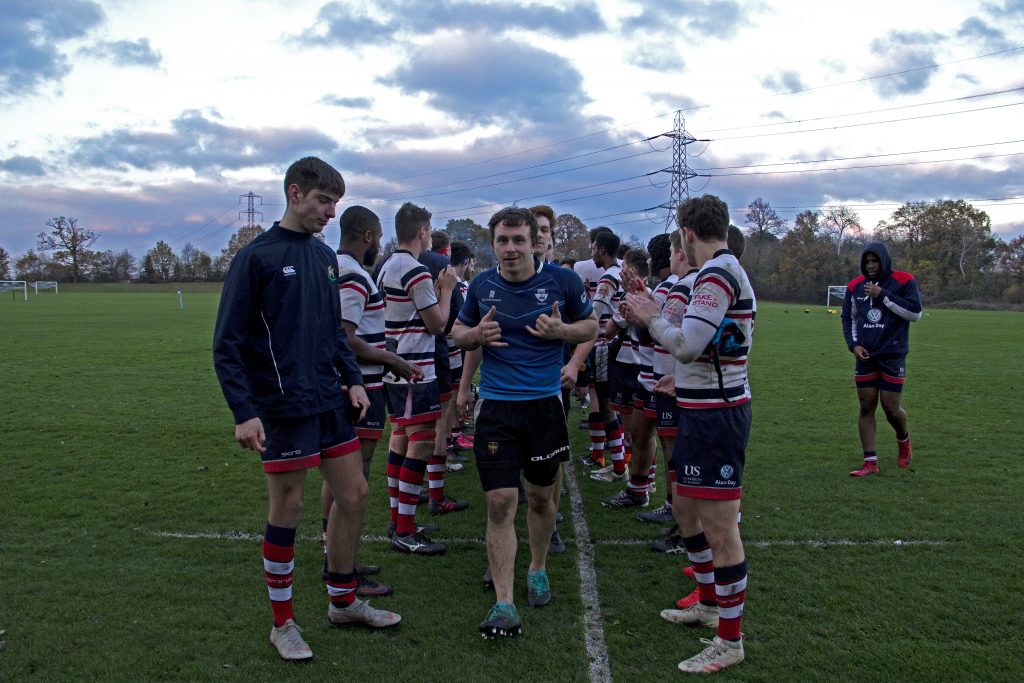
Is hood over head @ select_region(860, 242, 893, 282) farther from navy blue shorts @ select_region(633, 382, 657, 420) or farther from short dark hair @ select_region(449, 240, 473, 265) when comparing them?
short dark hair @ select_region(449, 240, 473, 265)

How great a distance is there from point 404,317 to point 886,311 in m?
4.76

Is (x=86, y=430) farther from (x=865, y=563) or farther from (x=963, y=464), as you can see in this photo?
(x=963, y=464)

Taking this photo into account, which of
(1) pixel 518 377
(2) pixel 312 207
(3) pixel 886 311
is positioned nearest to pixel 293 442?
(2) pixel 312 207

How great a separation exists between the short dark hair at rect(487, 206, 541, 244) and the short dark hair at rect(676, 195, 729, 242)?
886 millimetres

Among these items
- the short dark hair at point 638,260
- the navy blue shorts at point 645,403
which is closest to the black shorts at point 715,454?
the navy blue shorts at point 645,403

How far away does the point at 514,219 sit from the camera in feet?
13.2

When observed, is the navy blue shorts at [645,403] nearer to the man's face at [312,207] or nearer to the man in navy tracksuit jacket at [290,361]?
the man in navy tracksuit jacket at [290,361]

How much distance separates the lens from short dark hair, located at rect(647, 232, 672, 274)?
18.5 ft

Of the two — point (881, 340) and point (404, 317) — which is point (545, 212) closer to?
point (404, 317)

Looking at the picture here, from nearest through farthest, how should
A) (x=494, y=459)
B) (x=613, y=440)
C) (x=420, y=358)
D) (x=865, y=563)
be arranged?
1. (x=494, y=459)
2. (x=865, y=563)
3. (x=420, y=358)
4. (x=613, y=440)

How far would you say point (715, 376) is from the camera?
11.4 feet

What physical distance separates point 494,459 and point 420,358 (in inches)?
59.1

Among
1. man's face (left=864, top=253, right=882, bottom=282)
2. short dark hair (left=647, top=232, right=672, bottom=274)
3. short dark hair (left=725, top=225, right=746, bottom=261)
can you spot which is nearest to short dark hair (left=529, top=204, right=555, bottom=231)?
short dark hair (left=647, top=232, right=672, bottom=274)

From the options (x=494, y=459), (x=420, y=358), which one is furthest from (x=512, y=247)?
(x=420, y=358)
